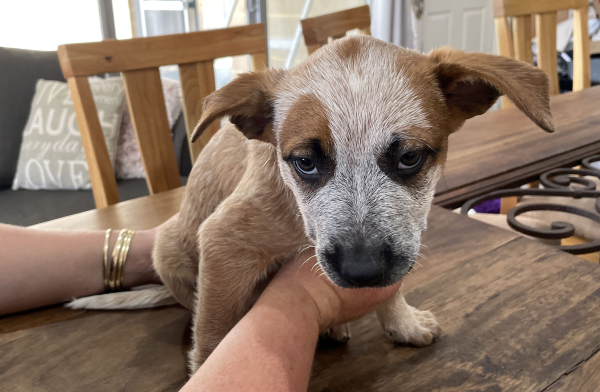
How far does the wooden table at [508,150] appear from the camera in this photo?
4.46 ft

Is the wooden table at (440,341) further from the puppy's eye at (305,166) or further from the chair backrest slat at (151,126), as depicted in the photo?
the chair backrest slat at (151,126)

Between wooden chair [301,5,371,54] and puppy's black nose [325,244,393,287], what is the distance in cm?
163

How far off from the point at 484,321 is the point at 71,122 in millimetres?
2808

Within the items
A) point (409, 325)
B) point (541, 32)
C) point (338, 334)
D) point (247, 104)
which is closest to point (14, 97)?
point (247, 104)

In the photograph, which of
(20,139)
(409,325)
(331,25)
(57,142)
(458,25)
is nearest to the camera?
(409,325)

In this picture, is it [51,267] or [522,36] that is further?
[522,36]

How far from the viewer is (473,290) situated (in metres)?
0.84

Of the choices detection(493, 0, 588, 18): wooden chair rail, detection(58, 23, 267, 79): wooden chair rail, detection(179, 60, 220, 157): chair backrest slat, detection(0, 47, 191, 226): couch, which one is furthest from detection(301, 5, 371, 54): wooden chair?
detection(0, 47, 191, 226): couch

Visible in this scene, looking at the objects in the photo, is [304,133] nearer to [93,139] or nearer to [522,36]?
[93,139]

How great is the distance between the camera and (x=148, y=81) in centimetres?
174

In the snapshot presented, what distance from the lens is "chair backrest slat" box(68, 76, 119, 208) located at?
1637mm

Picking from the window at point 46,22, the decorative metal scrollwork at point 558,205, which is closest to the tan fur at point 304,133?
the decorative metal scrollwork at point 558,205

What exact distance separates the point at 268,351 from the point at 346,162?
1.04ft

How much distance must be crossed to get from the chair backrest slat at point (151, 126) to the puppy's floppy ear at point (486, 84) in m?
1.24
